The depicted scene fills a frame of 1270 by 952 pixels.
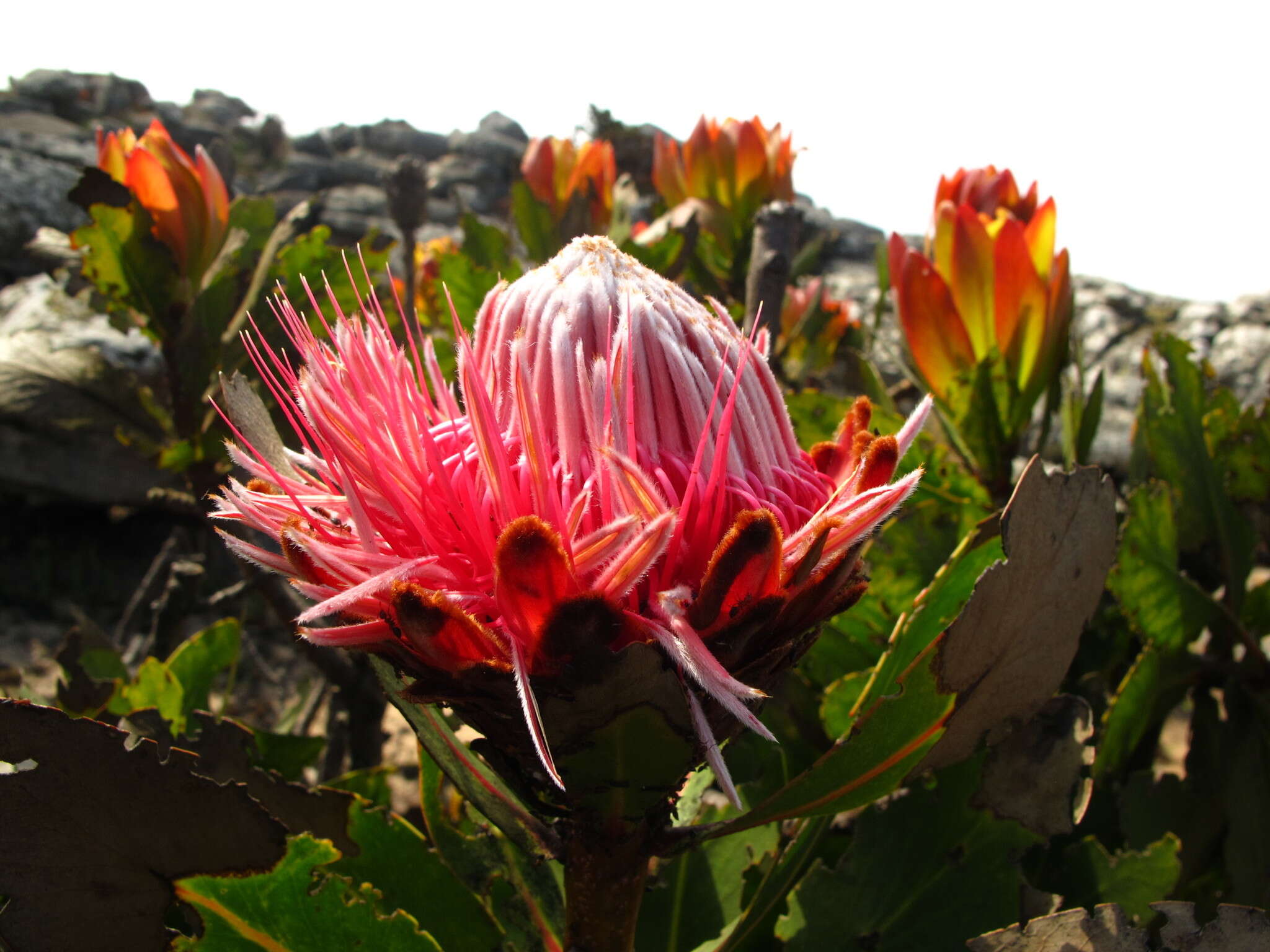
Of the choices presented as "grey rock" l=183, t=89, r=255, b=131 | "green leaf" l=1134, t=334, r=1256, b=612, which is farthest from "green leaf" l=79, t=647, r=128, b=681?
"grey rock" l=183, t=89, r=255, b=131

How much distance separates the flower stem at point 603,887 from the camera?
686 millimetres

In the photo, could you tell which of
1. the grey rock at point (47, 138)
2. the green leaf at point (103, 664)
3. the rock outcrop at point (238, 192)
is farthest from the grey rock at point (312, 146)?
the green leaf at point (103, 664)

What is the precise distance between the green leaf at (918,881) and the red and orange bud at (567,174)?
184cm

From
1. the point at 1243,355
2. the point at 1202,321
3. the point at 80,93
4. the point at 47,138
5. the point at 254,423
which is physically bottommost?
the point at 1243,355

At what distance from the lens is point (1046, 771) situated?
88 centimetres

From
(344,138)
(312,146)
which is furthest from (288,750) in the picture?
(344,138)

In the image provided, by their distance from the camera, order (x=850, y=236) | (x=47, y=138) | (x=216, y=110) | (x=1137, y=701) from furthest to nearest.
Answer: (x=216, y=110) → (x=850, y=236) → (x=47, y=138) → (x=1137, y=701)

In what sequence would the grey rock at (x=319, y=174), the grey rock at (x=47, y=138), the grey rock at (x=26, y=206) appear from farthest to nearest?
the grey rock at (x=319, y=174) → the grey rock at (x=47, y=138) → the grey rock at (x=26, y=206)

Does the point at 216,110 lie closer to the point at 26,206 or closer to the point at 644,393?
the point at 26,206

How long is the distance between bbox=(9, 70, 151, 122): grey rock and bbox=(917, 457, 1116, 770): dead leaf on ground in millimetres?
26161

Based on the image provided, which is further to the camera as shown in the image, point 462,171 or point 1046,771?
point 462,171

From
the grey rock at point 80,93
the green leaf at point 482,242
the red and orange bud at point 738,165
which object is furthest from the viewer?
the grey rock at point 80,93

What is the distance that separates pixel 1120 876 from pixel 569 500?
0.92 m

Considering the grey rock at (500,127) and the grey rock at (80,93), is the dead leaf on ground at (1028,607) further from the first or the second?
the grey rock at (500,127)
